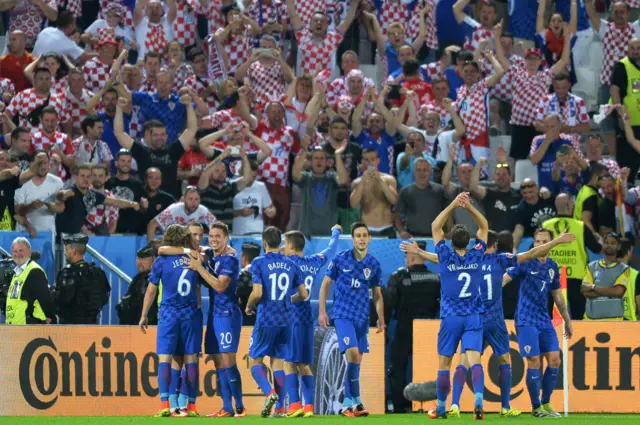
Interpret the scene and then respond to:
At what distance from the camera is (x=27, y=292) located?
17.7 meters

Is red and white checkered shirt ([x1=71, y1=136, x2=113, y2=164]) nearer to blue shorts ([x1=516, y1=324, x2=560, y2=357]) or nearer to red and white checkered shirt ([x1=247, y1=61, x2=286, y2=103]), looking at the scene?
red and white checkered shirt ([x1=247, y1=61, x2=286, y2=103])

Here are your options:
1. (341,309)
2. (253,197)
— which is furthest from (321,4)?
(341,309)

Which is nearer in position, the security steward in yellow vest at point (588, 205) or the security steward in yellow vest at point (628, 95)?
the security steward in yellow vest at point (588, 205)

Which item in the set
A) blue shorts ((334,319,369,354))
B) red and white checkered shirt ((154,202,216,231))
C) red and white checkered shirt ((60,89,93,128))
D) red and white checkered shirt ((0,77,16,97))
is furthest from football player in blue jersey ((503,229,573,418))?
red and white checkered shirt ((0,77,16,97))

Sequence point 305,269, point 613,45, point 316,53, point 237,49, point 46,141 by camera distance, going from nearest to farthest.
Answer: point 305,269, point 46,141, point 316,53, point 237,49, point 613,45

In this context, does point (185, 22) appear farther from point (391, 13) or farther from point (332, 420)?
point (332, 420)

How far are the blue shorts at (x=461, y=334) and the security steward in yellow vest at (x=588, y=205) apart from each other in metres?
5.55

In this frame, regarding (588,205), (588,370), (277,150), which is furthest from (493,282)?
(277,150)

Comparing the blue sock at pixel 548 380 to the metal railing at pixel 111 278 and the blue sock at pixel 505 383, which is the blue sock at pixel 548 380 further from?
the metal railing at pixel 111 278

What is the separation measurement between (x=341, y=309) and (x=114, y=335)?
322 centimetres

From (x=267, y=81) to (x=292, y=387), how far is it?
799cm

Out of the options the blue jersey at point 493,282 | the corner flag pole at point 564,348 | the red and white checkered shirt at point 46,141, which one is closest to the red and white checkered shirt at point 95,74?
the red and white checkered shirt at point 46,141

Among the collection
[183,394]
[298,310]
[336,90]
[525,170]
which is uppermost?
[336,90]

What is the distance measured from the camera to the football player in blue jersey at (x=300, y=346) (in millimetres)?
16297
